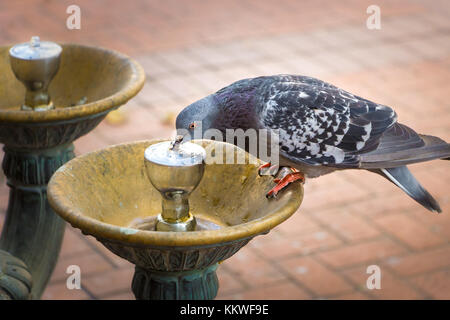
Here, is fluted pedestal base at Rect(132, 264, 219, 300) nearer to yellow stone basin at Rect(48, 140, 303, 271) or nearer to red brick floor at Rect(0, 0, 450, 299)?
yellow stone basin at Rect(48, 140, 303, 271)

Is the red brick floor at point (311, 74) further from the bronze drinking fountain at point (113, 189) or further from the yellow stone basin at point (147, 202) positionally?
the yellow stone basin at point (147, 202)

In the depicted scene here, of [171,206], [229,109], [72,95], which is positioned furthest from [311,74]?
[171,206]

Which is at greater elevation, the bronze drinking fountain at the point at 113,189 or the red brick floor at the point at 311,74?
the bronze drinking fountain at the point at 113,189

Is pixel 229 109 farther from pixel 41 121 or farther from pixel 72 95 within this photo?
pixel 72 95

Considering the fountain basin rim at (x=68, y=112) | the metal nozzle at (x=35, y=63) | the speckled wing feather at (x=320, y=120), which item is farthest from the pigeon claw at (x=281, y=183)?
the metal nozzle at (x=35, y=63)

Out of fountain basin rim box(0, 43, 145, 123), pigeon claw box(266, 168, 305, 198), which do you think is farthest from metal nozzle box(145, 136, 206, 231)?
fountain basin rim box(0, 43, 145, 123)

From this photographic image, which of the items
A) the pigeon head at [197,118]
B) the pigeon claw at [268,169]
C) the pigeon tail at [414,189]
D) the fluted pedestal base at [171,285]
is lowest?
the fluted pedestal base at [171,285]

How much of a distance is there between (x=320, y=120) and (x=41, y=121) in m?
0.92

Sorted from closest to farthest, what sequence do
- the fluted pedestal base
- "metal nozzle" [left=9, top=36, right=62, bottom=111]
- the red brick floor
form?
the fluted pedestal base
"metal nozzle" [left=9, top=36, right=62, bottom=111]
the red brick floor

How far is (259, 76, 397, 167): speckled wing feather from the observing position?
7.66 ft

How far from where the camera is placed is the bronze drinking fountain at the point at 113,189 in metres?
1.80

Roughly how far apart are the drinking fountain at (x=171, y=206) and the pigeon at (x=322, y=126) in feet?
0.58
